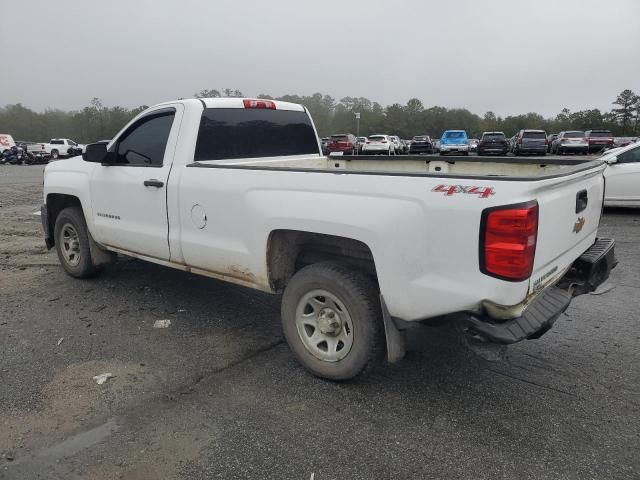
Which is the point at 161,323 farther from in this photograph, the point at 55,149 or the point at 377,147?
the point at 55,149

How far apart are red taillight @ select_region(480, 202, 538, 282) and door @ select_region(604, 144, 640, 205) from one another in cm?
855

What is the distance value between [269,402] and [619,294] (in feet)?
13.3

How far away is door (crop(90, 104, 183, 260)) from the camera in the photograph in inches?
173

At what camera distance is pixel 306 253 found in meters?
3.76

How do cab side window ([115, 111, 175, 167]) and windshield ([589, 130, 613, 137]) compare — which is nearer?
cab side window ([115, 111, 175, 167])

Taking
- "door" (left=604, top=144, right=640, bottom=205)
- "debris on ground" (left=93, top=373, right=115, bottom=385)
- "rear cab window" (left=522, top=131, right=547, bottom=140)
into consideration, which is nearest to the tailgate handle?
"debris on ground" (left=93, top=373, right=115, bottom=385)

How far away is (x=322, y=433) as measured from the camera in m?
2.95

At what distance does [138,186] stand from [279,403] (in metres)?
2.43

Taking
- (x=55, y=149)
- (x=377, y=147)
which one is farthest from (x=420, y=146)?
(x=55, y=149)

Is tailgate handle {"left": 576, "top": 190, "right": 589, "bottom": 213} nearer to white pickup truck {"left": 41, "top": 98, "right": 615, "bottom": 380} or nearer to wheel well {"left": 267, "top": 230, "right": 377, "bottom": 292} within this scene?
white pickup truck {"left": 41, "top": 98, "right": 615, "bottom": 380}

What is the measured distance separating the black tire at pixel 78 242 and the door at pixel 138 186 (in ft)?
1.40

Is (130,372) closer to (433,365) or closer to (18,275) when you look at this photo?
(433,365)

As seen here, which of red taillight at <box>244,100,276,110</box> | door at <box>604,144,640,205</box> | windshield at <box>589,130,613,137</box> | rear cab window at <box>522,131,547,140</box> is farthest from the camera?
windshield at <box>589,130,613,137</box>

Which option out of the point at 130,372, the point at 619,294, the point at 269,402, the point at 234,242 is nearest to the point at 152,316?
the point at 130,372
